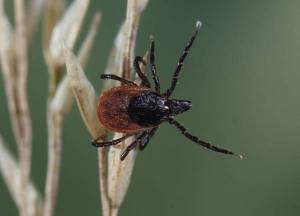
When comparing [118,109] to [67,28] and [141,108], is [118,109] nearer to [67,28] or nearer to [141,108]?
[141,108]

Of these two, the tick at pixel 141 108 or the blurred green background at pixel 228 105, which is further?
the blurred green background at pixel 228 105

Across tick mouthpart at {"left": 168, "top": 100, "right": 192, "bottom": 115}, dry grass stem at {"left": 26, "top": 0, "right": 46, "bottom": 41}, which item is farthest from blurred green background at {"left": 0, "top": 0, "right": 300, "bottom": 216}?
dry grass stem at {"left": 26, "top": 0, "right": 46, "bottom": 41}

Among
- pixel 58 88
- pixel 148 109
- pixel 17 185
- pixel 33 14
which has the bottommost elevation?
pixel 17 185

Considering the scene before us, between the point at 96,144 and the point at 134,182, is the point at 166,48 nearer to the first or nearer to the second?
the point at 134,182

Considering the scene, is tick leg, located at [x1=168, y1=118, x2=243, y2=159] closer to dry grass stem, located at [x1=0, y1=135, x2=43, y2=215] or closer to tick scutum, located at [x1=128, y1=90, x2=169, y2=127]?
tick scutum, located at [x1=128, y1=90, x2=169, y2=127]

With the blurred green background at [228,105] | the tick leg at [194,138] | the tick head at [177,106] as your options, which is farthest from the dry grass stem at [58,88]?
the blurred green background at [228,105]

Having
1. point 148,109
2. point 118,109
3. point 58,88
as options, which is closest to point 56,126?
point 58,88

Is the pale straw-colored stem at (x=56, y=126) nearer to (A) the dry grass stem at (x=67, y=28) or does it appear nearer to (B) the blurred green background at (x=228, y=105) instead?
(A) the dry grass stem at (x=67, y=28)
